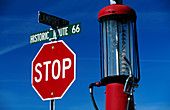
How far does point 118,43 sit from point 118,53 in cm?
25

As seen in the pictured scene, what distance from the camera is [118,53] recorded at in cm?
764

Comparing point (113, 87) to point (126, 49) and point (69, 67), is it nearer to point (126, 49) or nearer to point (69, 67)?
point (126, 49)

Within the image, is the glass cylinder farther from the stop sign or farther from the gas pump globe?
the stop sign

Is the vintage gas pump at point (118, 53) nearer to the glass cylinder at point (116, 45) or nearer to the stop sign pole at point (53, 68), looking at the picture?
the glass cylinder at point (116, 45)

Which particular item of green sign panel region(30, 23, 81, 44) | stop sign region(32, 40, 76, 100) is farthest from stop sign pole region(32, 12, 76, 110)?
green sign panel region(30, 23, 81, 44)

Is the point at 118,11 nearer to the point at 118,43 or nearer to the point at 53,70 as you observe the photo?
the point at 118,43

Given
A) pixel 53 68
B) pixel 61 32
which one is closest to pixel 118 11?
pixel 61 32

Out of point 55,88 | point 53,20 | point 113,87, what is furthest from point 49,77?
point 113,87

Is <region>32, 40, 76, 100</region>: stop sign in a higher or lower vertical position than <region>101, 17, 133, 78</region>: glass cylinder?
lower

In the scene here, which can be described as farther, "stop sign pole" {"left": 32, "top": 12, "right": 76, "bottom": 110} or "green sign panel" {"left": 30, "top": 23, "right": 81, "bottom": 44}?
"green sign panel" {"left": 30, "top": 23, "right": 81, "bottom": 44}

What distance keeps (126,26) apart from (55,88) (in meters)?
2.97

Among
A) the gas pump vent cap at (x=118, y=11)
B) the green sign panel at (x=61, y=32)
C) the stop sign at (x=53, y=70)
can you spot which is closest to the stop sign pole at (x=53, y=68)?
the stop sign at (x=53, y=70)

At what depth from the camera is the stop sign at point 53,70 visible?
5680mm

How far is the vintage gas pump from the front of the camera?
24.3 ft
